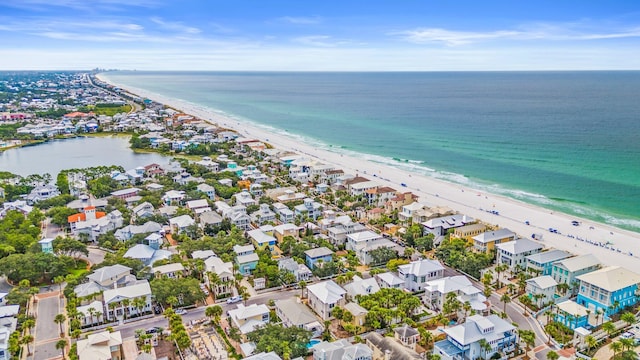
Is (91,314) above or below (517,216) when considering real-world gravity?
below

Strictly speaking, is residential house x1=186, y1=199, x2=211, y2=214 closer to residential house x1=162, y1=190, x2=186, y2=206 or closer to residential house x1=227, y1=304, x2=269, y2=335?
residential house x1=162, y1=190, x2=186, y2=206

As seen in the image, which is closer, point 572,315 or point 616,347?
point 616,347

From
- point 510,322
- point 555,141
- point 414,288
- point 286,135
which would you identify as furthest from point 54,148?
point 555,141

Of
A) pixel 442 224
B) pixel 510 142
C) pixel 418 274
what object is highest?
pixel 510 142

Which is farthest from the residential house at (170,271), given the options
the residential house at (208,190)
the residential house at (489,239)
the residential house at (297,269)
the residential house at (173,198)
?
the residential house at (489,239)

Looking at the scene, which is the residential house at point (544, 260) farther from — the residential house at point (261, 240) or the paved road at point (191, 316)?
the residential house at point (261, 240)

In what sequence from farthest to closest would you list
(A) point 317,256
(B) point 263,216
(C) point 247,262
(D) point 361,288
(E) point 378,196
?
(E) point 378,196 < (B) point 263,216 < (A) point 317,256 < (C) point 247,262 < (D) point 361,288

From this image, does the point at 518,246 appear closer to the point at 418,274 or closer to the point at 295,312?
the point at 418,274

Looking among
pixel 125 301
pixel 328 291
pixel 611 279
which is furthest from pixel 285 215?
pixel 611 279

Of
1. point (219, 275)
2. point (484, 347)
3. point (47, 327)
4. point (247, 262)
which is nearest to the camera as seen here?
point (484, 347)
